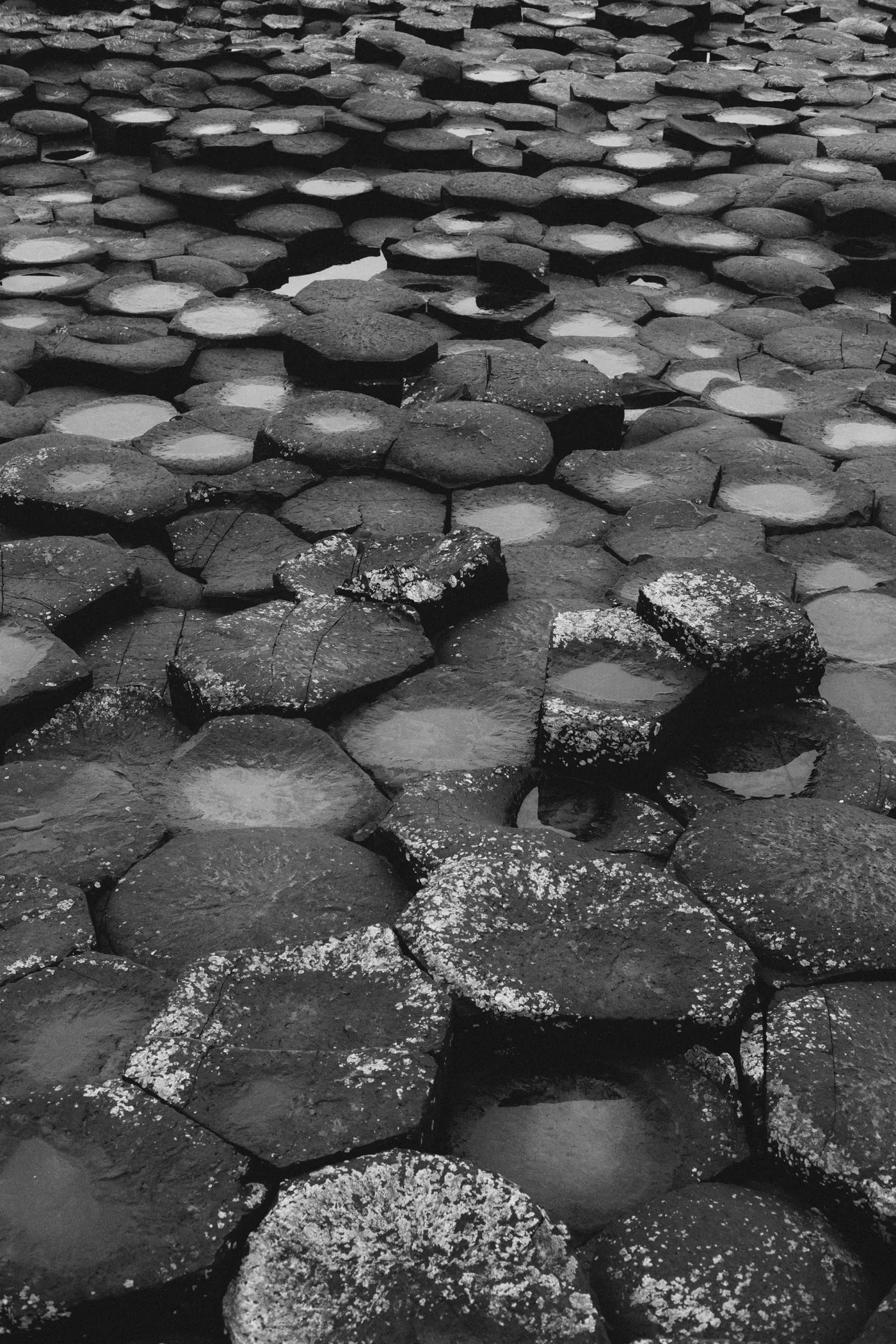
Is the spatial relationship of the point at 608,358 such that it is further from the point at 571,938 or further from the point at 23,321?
the point at 571,938

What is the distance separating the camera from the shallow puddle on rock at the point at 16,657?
5.92 ft

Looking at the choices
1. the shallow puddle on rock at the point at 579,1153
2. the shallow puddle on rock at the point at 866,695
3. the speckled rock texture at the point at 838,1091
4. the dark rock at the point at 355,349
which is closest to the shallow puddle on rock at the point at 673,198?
the dark rock at the point at 355,349

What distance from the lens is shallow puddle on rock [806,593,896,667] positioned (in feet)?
6.59

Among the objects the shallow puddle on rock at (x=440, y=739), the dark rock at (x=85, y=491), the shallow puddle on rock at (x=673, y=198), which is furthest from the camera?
the shallow puddle on rock at (x=673, y=198)

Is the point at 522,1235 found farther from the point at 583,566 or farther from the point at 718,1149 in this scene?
the point at 583,566

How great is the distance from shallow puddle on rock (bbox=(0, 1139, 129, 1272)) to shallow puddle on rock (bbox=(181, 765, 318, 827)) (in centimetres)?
57

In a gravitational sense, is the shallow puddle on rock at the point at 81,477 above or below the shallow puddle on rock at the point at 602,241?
below

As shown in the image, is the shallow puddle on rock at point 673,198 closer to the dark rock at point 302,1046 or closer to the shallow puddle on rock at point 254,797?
the shallow puddle on rock at point 254,797

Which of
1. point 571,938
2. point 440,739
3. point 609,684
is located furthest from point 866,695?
point 571,938

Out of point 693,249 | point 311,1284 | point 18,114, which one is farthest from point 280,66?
point 311,1284

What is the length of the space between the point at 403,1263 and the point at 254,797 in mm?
747

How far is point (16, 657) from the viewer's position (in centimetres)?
186

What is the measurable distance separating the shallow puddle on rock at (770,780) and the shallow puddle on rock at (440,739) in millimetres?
314

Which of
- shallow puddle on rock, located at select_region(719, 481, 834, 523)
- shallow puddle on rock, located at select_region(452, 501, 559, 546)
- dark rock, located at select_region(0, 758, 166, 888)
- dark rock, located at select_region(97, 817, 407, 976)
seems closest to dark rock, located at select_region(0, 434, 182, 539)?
shallow puddle on rock, located at select_region(452, 501, 559, 546)
